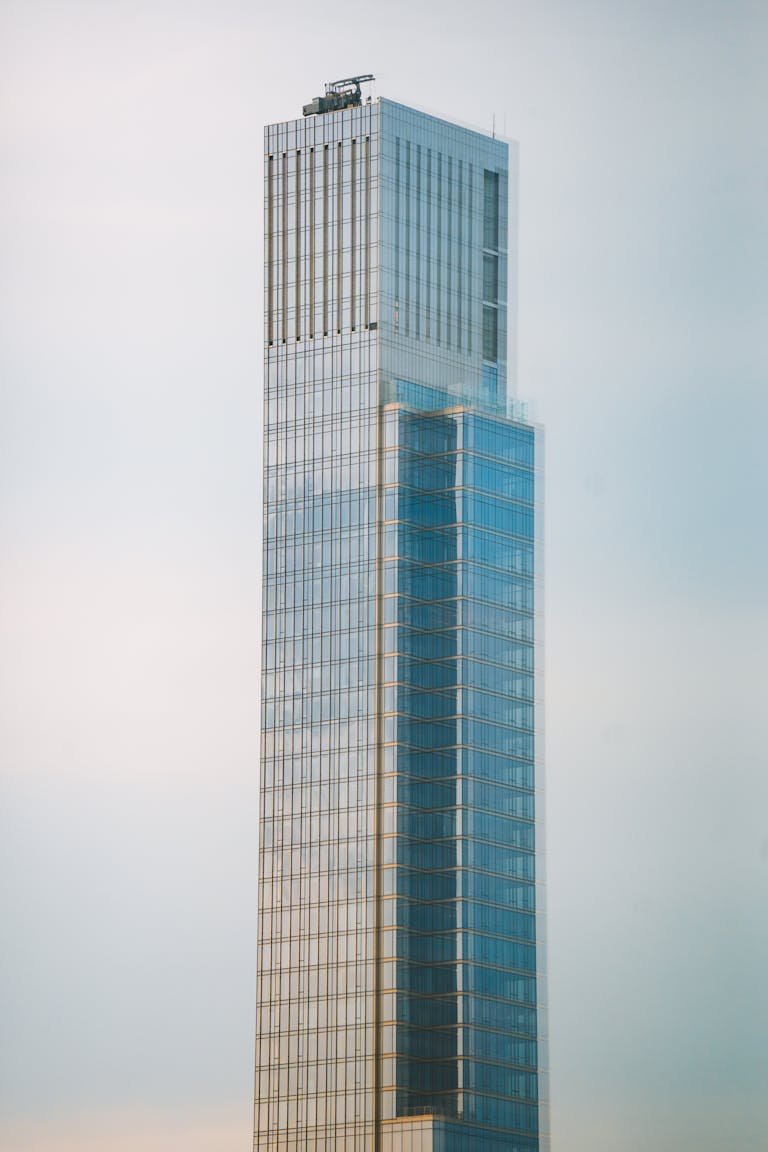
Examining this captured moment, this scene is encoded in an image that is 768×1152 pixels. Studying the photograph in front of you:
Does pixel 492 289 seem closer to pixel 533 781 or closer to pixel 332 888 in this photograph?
pixel 533 781

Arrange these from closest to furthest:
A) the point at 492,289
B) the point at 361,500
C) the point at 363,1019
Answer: the point at 363,1019 → the point at 361,500 → the point at 492,289

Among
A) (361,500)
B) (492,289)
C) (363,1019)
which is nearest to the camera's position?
(363,1019)

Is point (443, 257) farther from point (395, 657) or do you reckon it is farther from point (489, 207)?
point (395, 657)

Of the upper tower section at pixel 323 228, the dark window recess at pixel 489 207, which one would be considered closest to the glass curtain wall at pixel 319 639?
the upper tower section at pixel 323 228

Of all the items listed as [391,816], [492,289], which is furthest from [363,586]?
[492,289]

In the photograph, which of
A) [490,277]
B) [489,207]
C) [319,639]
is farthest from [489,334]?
[319,639]

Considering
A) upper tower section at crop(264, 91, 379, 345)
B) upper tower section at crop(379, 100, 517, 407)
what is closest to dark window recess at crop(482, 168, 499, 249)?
upper tower section at crop(379, 100, 517, 407)
